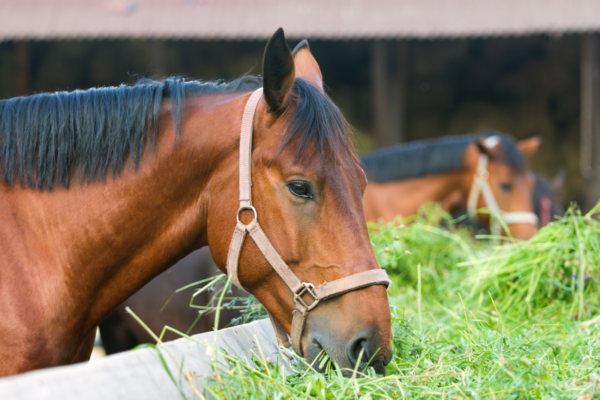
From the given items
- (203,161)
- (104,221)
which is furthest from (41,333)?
(203,161)

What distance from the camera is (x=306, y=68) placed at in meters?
2.07

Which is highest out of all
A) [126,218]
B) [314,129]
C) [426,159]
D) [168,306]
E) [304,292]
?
[314,129]

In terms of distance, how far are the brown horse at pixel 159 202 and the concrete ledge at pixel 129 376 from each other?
0.32 meters

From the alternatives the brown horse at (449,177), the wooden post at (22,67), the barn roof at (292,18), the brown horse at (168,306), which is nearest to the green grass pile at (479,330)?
the brown horse at (168,306)

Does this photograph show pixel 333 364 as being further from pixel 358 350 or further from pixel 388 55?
pixel 388 55

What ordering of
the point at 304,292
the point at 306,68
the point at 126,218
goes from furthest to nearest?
the point at 306,68 < the point at 126,218 < the point at 304,292

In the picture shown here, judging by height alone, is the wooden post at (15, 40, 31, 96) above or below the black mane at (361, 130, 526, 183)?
above

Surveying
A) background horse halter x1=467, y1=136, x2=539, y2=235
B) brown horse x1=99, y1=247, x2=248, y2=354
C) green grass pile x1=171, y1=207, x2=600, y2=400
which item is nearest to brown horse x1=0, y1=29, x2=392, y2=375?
green grass pile x1=171, y1=207, x2=600, y2=400

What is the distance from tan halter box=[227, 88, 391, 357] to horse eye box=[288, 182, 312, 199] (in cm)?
14

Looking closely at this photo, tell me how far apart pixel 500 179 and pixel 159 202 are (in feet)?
13.6

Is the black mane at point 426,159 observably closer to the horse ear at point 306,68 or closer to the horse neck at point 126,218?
the horse ear at point 306,68

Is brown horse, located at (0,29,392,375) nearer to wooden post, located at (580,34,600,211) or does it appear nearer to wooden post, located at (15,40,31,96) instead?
wooden post, located at (580,34,600,211)

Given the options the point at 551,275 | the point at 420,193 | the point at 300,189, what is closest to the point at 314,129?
the point at 300,189

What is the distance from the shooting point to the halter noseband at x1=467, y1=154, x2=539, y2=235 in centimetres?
482
